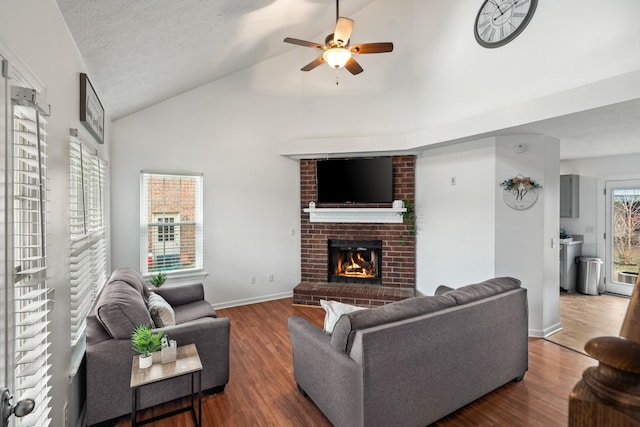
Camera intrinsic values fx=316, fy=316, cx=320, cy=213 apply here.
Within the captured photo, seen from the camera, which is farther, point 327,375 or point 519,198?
point 519,198

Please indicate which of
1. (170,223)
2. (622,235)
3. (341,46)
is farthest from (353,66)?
(622,235)

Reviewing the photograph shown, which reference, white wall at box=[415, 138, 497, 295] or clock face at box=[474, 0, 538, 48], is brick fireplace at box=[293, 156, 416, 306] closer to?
white wall at box=[415, 138, 497, 295]

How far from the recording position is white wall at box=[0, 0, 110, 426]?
1.41 meters

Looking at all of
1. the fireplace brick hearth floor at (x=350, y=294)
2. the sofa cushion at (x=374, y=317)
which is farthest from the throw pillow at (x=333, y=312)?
the fireplace brick hearth floor at (x=350, y=294)

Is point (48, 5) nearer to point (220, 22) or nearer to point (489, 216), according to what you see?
point (220, 22)

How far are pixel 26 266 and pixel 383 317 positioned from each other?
1.88m

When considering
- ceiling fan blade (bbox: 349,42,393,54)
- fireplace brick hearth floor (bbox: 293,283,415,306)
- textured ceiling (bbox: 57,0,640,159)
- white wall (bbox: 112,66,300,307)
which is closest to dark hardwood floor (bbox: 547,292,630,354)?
fireplace brick hearth floor (bbox: 293,283,415,306)

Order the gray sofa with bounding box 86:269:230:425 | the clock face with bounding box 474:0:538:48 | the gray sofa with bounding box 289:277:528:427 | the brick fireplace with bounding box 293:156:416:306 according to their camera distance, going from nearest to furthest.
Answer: the gray sofa with bounding box 289:277:528:427, the gray sofa with bounding box 86:269:230:425, the clock face with bounding box 474:0:538:48, the brick fireplace with bounding box 293:156:416:306

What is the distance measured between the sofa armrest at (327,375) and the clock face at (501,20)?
12.0 feet

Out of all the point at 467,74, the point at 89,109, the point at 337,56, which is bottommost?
the point at 89,109

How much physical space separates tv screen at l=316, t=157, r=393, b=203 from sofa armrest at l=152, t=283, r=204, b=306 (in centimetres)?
232

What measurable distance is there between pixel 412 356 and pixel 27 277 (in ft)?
6.73

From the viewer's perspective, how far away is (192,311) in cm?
332

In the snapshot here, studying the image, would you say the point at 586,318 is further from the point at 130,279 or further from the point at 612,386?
the point at 130,279
